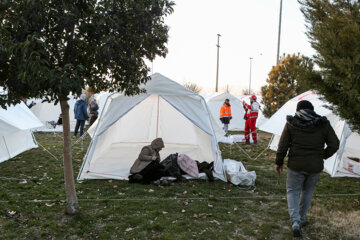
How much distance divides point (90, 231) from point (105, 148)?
16.4 ft

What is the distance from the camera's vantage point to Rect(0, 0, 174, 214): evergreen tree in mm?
3076

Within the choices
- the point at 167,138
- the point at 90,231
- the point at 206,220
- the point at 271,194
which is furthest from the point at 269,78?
the point at 90,231

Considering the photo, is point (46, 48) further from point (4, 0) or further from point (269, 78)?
point (269, 78)

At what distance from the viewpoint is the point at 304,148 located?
13.0 feet

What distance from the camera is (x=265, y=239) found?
3908 millimetres

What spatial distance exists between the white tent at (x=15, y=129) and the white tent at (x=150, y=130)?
1.70 m

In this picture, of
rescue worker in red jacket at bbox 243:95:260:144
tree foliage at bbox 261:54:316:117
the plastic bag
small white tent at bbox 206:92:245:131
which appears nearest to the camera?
the plastic bag

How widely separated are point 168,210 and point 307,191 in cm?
203

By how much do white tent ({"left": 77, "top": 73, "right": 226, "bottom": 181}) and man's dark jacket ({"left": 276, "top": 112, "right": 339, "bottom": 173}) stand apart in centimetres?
280

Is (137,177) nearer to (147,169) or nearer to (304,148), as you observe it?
(147,169)

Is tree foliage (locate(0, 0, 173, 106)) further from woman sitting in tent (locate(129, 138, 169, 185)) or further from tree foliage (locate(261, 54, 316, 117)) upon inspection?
tree foliage (locate(261, 54, 316, 117))

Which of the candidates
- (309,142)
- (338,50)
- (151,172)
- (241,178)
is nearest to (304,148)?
(309,142)

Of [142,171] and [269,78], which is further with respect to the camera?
[269,78]

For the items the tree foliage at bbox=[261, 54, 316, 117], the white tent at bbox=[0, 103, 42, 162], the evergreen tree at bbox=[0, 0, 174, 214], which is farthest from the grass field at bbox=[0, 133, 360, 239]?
the tree foliage at bbox=[261, 54, 316, 117]
